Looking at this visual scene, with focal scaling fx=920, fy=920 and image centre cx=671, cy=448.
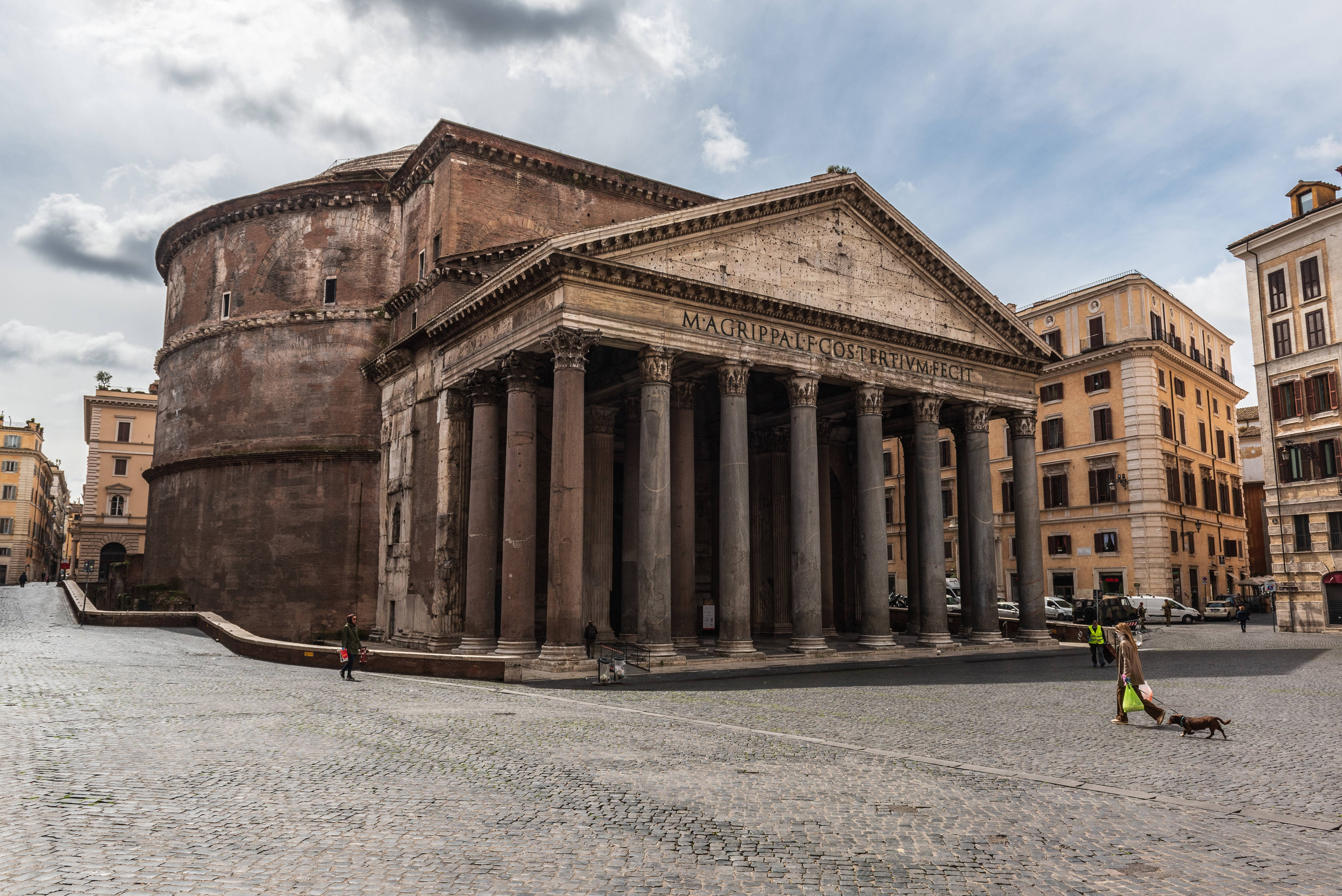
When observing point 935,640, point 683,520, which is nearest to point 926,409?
point 935,640

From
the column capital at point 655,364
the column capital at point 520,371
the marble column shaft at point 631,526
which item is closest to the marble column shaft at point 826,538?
the marble column shaft at point 631,526

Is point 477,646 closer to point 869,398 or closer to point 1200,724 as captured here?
point 869,398

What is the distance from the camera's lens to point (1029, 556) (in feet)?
89.6

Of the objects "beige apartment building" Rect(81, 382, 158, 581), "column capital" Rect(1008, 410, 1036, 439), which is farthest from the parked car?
"beige apartment building" Rect(81, 382, 158, 581)

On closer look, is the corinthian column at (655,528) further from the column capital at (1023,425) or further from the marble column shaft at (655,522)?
the column capital at (1023,425)

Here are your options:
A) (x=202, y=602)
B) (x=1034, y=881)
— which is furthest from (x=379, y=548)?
(x=1034, y=881)

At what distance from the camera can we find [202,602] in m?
31.4

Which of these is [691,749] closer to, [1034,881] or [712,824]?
[712,824]

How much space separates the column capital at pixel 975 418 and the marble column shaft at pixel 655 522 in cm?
1086

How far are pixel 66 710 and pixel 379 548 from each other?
17.5m

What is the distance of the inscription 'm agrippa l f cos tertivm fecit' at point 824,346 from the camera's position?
70.9 ft

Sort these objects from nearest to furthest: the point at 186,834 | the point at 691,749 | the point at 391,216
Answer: the point at 186,834 → the point at 691,749 → the point at 391,216

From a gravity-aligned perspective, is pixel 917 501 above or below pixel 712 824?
above

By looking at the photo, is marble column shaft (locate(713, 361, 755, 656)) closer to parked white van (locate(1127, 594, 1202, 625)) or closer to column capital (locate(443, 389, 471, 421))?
column capital (locate(443, 389, 471, 421))
